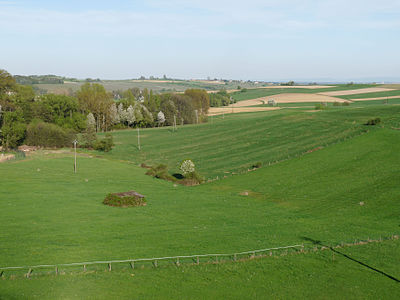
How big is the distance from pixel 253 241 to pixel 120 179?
3517 cm

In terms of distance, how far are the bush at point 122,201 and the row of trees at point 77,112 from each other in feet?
198

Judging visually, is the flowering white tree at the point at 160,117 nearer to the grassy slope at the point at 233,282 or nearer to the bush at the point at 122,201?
the bush at the point at 122,201

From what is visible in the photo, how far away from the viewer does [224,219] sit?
41.5 metres

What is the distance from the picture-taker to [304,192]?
52719 mm

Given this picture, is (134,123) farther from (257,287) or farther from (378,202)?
Answer: (257,287)

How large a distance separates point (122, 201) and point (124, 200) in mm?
287

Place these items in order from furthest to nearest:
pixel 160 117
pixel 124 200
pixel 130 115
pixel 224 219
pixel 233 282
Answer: pixel 160 117 < pixel 130 115 < pixel 124 200 < pixel 224 219 < pixel 233 282

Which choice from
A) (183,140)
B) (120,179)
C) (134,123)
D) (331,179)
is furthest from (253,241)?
(134,123)

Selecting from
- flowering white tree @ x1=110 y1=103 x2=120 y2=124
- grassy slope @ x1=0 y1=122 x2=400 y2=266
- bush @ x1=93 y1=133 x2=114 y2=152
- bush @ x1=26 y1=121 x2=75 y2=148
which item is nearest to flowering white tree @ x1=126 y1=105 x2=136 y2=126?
flowering white tree @ x1=110 y1=103 x2=120 y2=124

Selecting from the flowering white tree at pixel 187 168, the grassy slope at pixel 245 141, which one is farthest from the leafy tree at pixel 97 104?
the flowering white tree at pixel 187 168

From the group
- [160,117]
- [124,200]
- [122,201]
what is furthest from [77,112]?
[122,201]

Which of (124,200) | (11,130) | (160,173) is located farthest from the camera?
(11,130)

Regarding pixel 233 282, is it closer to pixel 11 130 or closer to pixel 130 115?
pixel 11 130

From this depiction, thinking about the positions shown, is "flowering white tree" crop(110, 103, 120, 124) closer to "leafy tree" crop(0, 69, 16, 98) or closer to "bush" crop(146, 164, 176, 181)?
"leafy tree" crop(0, 69, 16, 98)
